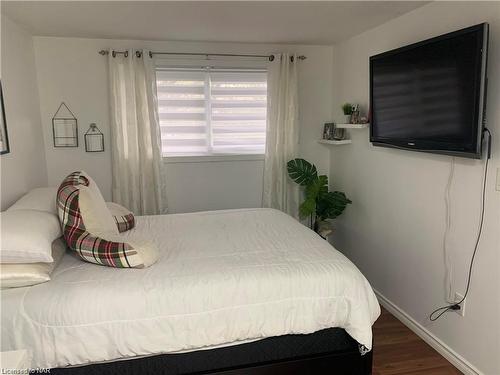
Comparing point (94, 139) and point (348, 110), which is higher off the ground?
point (348, 110)

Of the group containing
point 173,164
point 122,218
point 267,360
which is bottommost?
point 267,360

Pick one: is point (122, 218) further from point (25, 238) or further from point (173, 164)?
point (173, 164)

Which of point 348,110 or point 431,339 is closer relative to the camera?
point 431,339

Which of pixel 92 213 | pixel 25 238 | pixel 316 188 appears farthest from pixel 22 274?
pixel 316 188

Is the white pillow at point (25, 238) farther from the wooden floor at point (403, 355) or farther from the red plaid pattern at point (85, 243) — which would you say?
the wooden floor at point (403, 355)

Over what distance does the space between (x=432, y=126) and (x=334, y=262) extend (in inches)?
41.5

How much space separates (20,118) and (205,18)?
5.32 ft

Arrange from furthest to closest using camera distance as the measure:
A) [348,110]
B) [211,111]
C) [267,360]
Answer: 1. [211,111]
2. [348,110]
3. [267,360]

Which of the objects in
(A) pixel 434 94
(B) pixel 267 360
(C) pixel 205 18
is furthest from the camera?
(C) pixel 205 18

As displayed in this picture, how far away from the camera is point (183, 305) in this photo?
6.21 ft

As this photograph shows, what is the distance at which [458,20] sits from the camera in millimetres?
2346

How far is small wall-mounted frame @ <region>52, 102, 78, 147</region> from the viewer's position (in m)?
3.63

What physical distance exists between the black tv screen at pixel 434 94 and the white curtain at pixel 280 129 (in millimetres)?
1025

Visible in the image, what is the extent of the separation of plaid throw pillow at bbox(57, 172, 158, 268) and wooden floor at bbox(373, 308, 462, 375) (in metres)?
1.61
